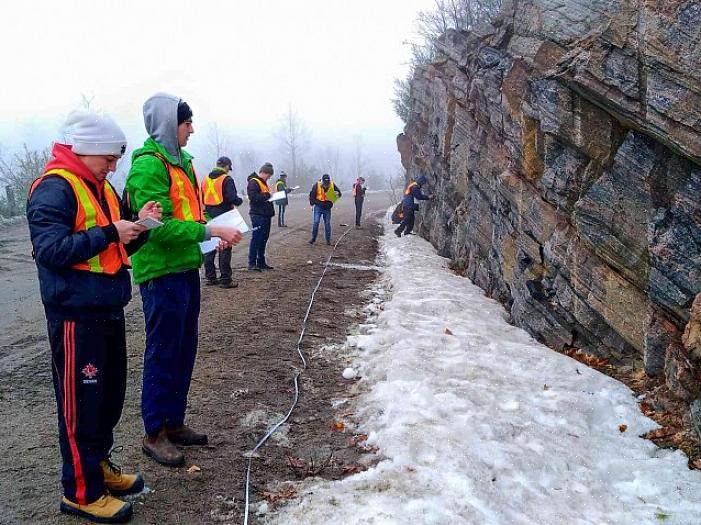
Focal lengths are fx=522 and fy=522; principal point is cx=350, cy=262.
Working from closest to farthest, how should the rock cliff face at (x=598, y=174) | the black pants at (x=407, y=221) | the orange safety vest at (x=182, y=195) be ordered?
the orange safety vest at (x=182, y=195)
the rock cliff face at (x=598, y=174)
the black pants at (x=407, y=221)

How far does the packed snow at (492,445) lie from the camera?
3867mm

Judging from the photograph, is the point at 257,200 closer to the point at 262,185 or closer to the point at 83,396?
the point at 262,185

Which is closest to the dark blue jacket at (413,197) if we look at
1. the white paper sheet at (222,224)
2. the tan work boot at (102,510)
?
the white paper sheet at (222,224)

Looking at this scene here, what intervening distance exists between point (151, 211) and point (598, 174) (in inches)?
229

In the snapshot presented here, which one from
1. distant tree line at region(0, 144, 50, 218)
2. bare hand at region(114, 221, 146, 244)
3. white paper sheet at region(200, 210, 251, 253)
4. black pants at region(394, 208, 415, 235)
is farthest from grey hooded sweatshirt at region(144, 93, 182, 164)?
distant tree line at region(0, 144, 50, 218)

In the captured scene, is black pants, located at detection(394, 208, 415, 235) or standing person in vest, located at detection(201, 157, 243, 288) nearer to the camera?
standing person in vest, located at detection(201, 157, 243, 288)

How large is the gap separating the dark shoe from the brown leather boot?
165 mm

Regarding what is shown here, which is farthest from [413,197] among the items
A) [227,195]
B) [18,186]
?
[18,186]

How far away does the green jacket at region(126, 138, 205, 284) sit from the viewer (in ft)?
12.5

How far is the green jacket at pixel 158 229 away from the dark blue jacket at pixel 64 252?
0.56m

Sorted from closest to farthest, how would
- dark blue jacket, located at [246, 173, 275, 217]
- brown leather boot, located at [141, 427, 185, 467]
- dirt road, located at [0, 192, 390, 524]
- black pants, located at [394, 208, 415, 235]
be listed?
1. dirt road, located at [0, 192, 390, 524]
2. brown leather boot, located at [141, 427, 185, 467]
3. dark blue jacket, located at [246, 173, 275, 217]
4. black pants, located at [394, 208, 415, 235]

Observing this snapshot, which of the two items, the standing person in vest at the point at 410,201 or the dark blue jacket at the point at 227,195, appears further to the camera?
the standing person in vest at the point at 410,201

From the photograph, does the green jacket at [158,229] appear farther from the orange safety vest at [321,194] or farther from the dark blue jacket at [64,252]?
the orange safety vest at [321,194]

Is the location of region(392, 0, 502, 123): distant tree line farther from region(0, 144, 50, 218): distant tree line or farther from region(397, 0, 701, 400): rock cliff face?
region(0, 144, 50, 218): distant tree line
